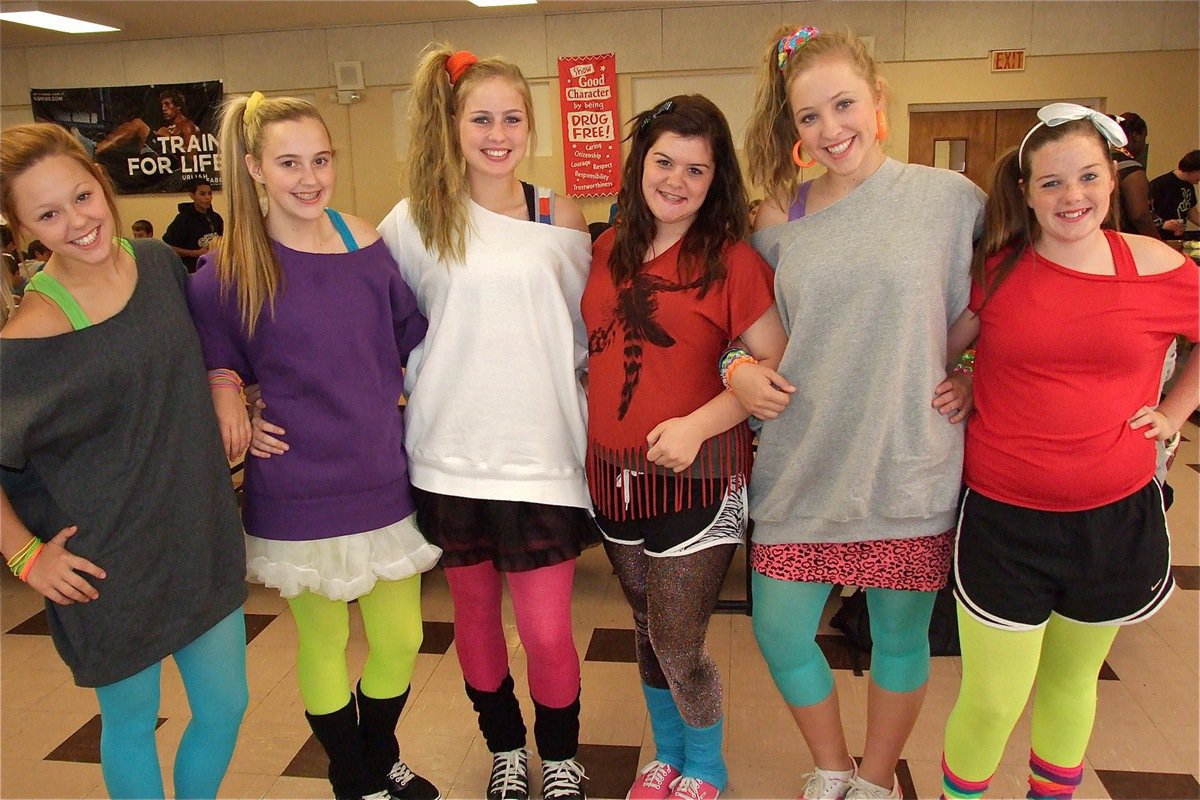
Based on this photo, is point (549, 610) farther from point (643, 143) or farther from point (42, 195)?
point (42, 195)

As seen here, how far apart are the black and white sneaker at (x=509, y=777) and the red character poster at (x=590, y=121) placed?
583 cm

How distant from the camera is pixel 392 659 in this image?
5.83 feet

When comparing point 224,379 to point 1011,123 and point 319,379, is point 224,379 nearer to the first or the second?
point 319,379

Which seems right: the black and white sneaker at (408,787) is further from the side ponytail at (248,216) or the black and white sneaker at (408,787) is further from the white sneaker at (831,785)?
the side ponytail at (248,216)

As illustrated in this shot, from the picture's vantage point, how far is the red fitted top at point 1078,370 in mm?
1368

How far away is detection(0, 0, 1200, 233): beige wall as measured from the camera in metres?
6.61

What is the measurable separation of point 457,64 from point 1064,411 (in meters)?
1.29

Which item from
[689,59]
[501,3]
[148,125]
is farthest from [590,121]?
[148,125]

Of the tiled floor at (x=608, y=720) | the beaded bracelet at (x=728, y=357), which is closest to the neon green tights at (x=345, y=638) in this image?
the tiled floor at (x=608, y=720)

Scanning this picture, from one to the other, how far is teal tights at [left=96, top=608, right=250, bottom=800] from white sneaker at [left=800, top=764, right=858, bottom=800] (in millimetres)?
1182

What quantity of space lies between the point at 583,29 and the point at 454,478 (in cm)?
631

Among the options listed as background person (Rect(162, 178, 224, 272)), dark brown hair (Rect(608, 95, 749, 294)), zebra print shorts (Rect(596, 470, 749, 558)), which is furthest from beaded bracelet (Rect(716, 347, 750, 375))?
background person (Rect(162, 178, 224, 272))

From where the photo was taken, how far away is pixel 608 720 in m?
2.24

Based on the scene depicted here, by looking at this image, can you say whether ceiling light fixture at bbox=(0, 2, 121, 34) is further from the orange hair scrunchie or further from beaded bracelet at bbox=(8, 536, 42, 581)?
beaded bracelet at bbox=(8, 536, 42, 581)
